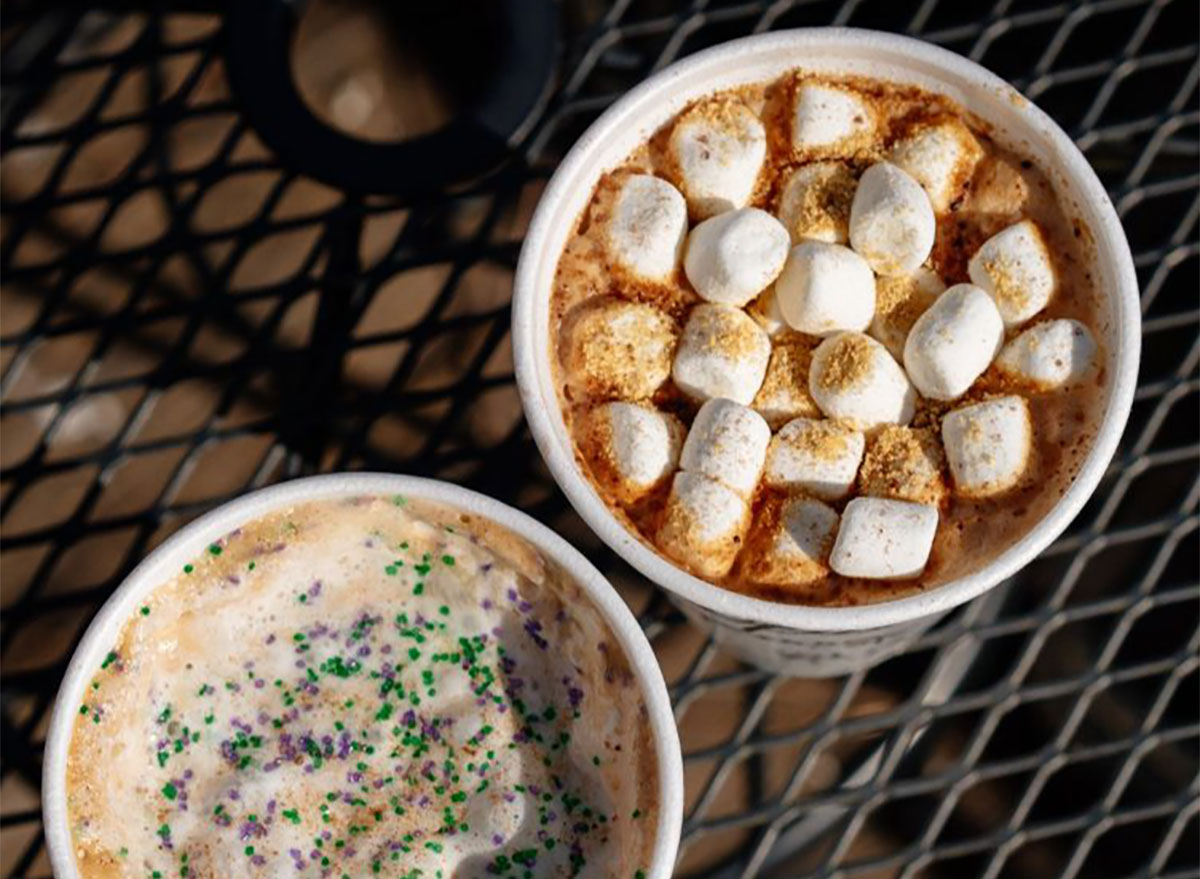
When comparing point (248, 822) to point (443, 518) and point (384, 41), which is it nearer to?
point (443, 518)

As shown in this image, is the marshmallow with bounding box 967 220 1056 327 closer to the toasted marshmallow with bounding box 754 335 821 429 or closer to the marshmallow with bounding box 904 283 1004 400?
the marshmallow with bounding box 904 283 1004 400

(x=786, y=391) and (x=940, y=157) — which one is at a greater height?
(x=940, y=157)

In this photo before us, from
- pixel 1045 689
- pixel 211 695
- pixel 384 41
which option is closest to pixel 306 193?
pixel 384 41

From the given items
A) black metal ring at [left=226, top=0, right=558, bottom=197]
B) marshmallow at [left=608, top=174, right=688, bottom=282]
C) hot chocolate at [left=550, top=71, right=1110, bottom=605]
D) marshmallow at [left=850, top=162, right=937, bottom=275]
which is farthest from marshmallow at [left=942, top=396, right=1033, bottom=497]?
black metal ring at [left=226, top=0, right=558, bottom=197]

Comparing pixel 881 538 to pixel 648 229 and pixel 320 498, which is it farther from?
pixel 320 498

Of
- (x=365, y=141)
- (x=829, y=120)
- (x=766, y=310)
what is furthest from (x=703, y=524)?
(x=365, y=141)

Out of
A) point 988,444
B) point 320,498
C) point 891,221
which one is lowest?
point 320,498

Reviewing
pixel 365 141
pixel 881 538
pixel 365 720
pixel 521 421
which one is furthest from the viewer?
pixel 521 421
